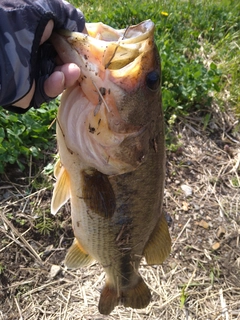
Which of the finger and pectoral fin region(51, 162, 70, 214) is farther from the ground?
the finger

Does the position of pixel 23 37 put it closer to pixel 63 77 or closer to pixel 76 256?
pixel 63 77

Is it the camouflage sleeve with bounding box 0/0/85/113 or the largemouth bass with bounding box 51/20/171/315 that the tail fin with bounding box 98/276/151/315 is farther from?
the camouflage sleeve with bounding box 0/0/85/113

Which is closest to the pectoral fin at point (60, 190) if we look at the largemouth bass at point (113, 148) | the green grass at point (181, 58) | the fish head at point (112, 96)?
the largemouth bass at point (113, 148)

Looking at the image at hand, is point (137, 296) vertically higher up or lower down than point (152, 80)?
lower down

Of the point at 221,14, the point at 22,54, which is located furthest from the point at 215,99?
the point at 22,54

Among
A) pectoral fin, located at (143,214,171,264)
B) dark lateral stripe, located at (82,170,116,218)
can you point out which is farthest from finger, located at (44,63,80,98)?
pectoral fin, located at (143,214,171,264)

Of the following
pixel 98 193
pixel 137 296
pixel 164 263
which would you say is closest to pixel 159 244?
pixel 137 296
